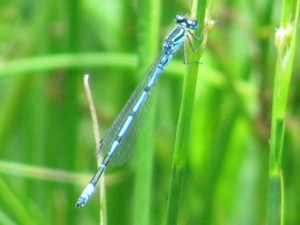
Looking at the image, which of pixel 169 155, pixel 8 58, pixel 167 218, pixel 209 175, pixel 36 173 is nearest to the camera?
pixel 167 218

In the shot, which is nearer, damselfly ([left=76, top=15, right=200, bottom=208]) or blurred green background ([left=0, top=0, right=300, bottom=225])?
damselfly ([left=76, top=15, right=200, bottom=208])

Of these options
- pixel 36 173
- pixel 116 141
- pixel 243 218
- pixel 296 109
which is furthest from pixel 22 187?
pixel 296 109

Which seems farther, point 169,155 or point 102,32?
point 102,32

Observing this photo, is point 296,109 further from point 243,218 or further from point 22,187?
point 22,187

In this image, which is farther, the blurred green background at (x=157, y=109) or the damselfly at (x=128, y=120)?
the blurred green background at (x=157, y=109)

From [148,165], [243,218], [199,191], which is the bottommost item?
[243,218]

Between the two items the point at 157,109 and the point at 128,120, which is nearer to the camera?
the point at 128,120

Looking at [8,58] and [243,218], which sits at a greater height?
[8,58]

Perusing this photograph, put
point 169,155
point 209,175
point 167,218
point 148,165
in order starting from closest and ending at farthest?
point 167,218
point 148,165
point 209,175
point 169,155
